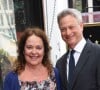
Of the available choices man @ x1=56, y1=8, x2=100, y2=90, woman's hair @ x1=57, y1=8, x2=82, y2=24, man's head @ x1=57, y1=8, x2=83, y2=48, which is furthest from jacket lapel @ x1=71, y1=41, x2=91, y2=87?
woman's hair @ x1=57, y1=8, x2=82, y2=24

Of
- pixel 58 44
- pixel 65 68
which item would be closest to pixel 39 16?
pixel 58 44

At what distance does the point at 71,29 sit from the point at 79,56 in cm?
28

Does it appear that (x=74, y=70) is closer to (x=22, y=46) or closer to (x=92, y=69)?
(x=92, y=69)

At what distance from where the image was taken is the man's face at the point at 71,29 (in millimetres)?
4098

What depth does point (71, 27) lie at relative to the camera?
13.5ft

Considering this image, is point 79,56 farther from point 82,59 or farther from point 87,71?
point 87,71

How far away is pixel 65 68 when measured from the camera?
169 inches

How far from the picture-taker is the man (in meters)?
4.04

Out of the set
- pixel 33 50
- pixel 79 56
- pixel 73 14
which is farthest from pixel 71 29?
pixel 33 50

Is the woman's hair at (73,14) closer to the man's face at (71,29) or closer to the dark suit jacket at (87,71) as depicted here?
the man's face at (71,29)

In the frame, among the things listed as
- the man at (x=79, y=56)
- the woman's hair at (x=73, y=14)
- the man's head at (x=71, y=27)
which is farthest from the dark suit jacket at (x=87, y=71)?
the woman's hair at (x=73, y=14)

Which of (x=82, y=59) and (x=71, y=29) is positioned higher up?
(x=71, y=29)

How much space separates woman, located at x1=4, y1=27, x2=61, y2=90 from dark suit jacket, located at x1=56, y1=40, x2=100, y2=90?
7.3 inches

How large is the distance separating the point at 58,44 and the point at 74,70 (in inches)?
100
